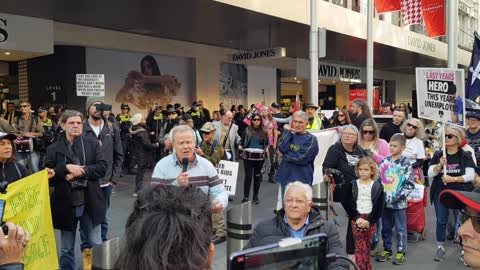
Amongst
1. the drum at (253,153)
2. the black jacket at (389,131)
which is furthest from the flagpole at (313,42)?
the black jacket at (389,131)

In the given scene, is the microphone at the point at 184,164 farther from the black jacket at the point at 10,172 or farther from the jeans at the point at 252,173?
the jeans at the point at 252,173

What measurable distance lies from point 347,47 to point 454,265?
56.0 feet

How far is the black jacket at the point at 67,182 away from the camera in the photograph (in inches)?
198

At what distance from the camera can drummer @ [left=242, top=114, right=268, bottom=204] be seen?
9688mm

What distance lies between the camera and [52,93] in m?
17.0

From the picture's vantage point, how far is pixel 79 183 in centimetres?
511

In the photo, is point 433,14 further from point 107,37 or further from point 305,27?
point 107,37

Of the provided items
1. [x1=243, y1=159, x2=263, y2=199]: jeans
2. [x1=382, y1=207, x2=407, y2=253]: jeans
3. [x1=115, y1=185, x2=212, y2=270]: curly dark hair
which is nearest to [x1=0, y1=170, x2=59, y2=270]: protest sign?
[x1=115, y1=185, x2=212, y2=270]: curly dark hair

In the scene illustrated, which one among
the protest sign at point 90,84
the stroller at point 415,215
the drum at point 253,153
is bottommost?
the stroller at point 415,215

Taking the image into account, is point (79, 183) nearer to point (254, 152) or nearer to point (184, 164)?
point (184, 164)

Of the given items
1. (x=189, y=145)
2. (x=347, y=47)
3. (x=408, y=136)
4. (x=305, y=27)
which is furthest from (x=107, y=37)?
(x=189, y=145)

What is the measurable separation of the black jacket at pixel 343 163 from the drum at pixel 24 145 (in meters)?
6.66

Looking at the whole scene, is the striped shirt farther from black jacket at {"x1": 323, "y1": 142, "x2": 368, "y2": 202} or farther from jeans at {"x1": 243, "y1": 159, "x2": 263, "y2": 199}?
jeans at {"x1": 243, "y1": 159, "x2": 263, "y2": 199}

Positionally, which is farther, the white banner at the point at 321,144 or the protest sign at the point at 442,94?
the white banner at the point at 321,144
